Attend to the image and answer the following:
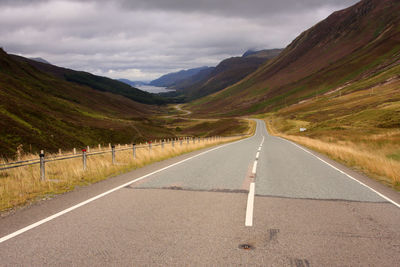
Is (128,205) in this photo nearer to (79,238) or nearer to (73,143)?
(79,238)

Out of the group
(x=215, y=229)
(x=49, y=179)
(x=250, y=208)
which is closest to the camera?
(x=215, y=229)

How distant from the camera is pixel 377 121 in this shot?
164 ft

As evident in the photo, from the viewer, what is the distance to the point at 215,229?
16.9ft

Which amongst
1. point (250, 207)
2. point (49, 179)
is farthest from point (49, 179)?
point (250, 207)

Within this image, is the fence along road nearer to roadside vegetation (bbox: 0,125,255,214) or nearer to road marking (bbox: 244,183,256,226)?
road marking (bbox: 244,183,256,226)

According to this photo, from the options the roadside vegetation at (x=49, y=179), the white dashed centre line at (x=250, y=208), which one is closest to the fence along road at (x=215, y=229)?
the white dashed centre line at (x=250, y=208)

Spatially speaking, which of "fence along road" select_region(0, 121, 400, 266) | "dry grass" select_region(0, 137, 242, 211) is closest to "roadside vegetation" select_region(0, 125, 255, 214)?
"dry grass" select_region(0, 137, 242, 211)

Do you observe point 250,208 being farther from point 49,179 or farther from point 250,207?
point 49,179

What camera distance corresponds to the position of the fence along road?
4094 mm

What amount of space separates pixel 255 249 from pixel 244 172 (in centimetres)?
718

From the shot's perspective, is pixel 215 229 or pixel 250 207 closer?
pixel 215 229

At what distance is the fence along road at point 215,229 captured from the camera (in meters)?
4.09

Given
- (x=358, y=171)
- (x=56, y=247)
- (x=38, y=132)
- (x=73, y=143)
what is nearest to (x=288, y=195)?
(x=56, y=247)

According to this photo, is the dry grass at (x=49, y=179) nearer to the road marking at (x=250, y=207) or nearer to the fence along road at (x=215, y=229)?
the fence along road at (x=215, y=229)
